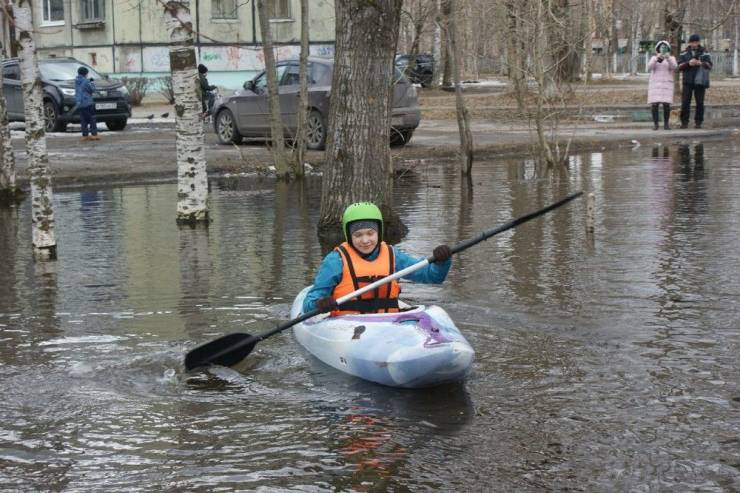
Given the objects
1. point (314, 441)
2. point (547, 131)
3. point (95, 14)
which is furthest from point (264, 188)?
point (95, 14)

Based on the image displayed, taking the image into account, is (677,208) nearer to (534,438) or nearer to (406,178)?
(406,178)

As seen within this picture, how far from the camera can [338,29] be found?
12.0 meters

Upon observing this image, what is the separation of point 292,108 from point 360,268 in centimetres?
1475

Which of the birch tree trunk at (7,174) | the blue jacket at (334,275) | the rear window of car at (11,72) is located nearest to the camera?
the blue jacket at (334,275)

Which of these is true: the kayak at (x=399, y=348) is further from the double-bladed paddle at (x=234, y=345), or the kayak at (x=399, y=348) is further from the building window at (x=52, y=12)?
the building window at (x=52, y=12)

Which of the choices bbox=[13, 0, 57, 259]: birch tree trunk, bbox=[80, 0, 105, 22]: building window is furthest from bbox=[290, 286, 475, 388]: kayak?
bbox=[80, 0, 105, 22]: building window

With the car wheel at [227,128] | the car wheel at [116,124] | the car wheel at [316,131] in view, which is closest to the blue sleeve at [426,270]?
the car wheel at [316,131]

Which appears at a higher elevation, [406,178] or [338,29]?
[338,29]

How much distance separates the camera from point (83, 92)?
24453mm

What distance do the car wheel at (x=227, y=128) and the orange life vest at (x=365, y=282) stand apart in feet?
53.2

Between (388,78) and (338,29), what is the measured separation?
0.67m

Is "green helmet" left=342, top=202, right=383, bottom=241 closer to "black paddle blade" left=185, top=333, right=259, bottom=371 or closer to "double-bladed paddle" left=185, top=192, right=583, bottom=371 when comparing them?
"double-bladed paddle" left=185, top=192, right=583, bottom=371

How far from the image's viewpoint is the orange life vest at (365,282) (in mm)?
8281

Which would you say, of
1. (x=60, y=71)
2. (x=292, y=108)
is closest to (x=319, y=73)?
(x=292, y=108)
